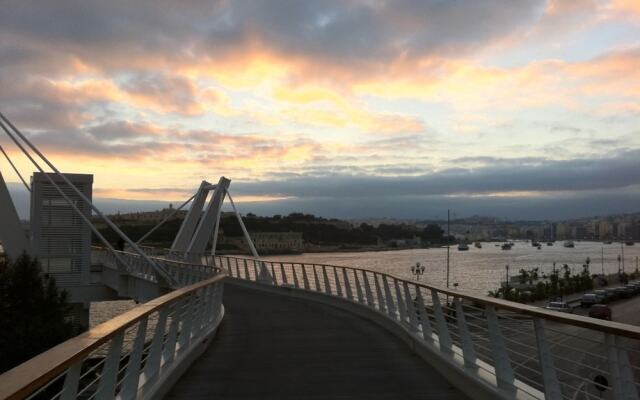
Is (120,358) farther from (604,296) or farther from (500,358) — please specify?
(604,296)

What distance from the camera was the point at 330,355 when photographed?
9055 mm

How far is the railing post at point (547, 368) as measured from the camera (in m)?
4.76

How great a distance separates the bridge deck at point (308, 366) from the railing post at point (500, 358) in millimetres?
708

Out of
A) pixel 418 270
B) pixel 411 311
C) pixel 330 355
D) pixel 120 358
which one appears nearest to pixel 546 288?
pixel 418 270

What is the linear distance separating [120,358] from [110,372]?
8.1 inches

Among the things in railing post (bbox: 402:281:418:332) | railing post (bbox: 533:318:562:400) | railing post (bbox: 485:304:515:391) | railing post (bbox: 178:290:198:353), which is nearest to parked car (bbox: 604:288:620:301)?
railing post (bbox: 402:281:418:332)

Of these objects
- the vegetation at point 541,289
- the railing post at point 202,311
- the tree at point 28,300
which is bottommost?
the vegetation at point 541,289

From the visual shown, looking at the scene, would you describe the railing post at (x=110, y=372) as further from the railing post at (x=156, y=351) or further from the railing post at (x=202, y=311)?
the railing post at (x=202, y=311)

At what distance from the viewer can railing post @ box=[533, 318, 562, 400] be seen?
476 cm

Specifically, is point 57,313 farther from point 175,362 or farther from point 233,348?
point 175,362

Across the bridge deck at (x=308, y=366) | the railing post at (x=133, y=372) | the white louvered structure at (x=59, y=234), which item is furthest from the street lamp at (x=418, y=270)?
the railing post at (x=133, y=372)

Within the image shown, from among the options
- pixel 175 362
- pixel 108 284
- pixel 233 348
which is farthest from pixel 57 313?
pixel 175 362

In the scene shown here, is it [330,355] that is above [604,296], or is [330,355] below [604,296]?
above

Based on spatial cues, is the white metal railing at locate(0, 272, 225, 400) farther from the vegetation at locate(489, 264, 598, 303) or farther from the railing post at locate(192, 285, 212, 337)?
the vegetation at locate(489, 264, 598, 303)
